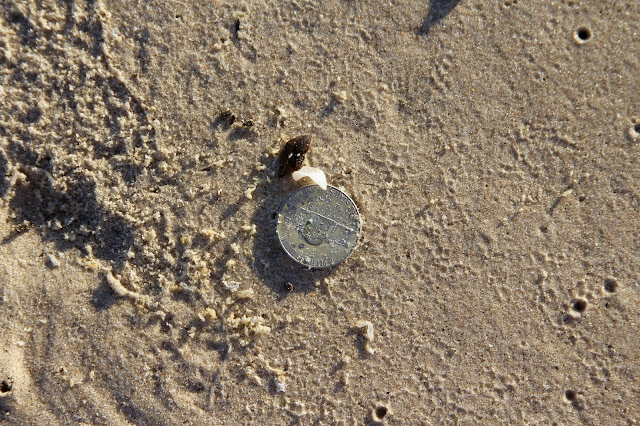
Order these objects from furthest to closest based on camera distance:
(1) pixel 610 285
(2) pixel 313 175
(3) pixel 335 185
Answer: (1) pixel 610 285, (3) pixel 335 185, (2) pixel 313 175

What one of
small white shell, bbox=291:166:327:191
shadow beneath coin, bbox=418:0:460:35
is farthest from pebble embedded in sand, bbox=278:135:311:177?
shadow beneath coin, bbox=418:0:460:35

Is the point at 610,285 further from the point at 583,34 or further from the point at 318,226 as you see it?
the point at 318,226

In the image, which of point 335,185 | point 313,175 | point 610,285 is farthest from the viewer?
point 610,285

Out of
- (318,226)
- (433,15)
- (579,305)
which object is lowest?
(318,226)

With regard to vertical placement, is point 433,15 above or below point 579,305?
above

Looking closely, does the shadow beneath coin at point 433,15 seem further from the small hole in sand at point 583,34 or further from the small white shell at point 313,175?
the small white shell at point 313,175

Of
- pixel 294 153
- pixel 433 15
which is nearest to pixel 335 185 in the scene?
pixel 294 153
